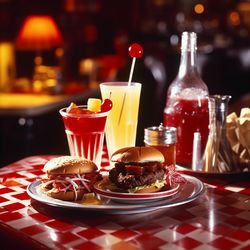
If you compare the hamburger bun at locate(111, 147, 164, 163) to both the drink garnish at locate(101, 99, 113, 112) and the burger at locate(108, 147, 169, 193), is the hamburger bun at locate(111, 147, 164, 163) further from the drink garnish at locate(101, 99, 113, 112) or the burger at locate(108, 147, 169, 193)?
the drink garnish at locate(101, 99, 113, 112)

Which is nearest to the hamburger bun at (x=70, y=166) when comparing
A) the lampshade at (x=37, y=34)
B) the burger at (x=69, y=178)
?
the burger at (x=69, y=178)

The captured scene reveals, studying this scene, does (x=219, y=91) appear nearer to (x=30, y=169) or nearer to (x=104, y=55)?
(x=104, y=55)

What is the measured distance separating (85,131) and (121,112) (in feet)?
0.59

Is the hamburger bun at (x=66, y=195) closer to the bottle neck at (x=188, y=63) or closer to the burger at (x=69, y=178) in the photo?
the burger at (x=69, y=178)

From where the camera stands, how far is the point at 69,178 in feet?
4.84

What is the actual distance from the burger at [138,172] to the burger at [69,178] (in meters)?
0.06

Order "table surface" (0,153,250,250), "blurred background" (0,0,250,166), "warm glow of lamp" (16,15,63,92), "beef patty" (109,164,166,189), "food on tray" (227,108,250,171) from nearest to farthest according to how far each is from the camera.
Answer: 1. "table surface" (0,153,250,250)
2. "beef patty" (109,164,166,189)
3. "food on tray" (227,108,250,171)
4. "blurred background" (0,0,250,166)
5. "warm glow of lamp" (16,15,63,92)

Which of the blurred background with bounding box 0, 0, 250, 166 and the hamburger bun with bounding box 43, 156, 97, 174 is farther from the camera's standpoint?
the blurred background with bounding box 0, 0, 250, 166

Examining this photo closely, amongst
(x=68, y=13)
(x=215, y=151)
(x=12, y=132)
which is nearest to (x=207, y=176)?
(x=215, y=151)

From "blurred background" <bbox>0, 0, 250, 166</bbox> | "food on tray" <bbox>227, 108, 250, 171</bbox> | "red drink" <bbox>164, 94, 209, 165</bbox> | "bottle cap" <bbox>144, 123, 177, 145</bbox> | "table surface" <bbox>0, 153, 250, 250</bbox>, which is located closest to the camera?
"table surface" <bbox>0, 153, 250, 250</bbox>

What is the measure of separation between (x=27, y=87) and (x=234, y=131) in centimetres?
354

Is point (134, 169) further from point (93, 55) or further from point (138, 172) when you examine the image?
point (93, 55)

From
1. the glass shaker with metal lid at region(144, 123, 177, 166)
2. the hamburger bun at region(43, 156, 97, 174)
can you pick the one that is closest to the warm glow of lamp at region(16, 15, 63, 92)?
the glass shaker with metal lid at region(144, 123, 177, 166)

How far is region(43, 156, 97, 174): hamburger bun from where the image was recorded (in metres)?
1.48
